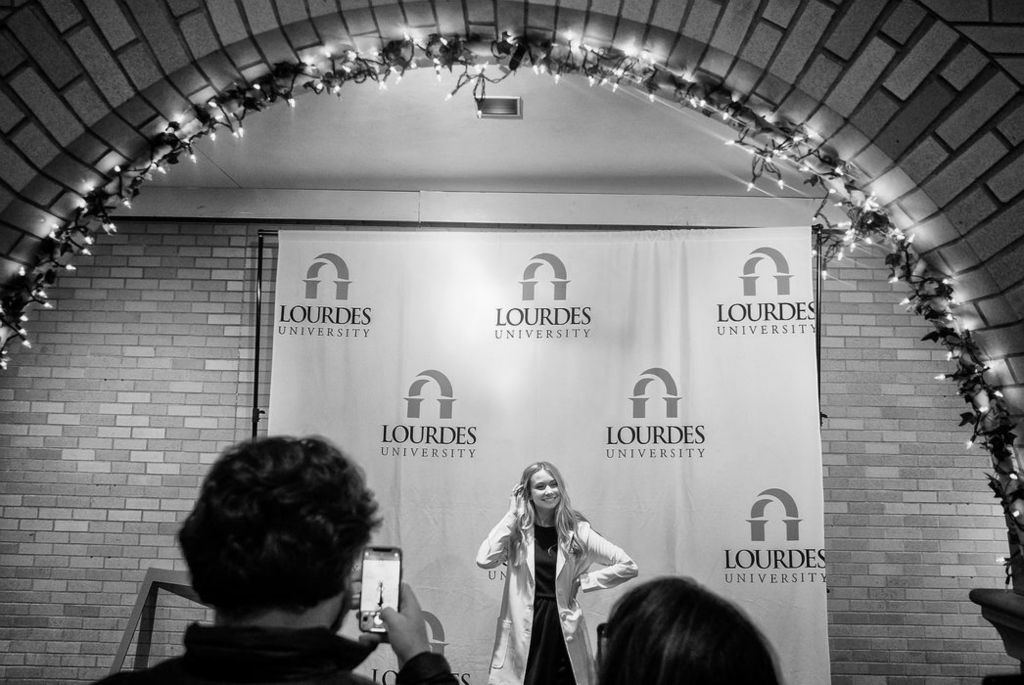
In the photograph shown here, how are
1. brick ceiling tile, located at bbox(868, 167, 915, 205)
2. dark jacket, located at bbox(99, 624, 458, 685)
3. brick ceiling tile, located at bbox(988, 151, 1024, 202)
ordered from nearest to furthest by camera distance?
dark jacket, located at bbox(99, 624, 458, 685) → brick ceiling tile, located at bbox(988, 151, 1024, 202) → brick ceiling tile, located at bbox(868, 167, 915, 205)

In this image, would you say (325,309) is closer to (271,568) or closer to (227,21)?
(227,21)

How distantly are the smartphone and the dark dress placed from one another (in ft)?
6.47

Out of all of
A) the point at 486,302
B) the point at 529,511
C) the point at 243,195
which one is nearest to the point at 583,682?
the point at 529,511

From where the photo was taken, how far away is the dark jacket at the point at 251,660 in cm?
95

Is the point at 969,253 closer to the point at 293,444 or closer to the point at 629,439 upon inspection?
the point at 293,444

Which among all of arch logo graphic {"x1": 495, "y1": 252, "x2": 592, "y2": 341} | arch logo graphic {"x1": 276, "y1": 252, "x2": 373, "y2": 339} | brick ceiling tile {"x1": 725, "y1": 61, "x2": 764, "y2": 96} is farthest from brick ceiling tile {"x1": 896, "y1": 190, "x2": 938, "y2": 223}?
arch logo graphic {"x1": 276, "y1": 252, "x2": 373, "y2": 339}

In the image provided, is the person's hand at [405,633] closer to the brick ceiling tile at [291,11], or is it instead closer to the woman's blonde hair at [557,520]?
the brick ceiling tile at [291,11]

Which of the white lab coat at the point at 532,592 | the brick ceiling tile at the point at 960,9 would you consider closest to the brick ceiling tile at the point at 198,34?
the brick ceiling tile at the point at 960,9

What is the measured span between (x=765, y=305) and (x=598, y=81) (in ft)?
8.59

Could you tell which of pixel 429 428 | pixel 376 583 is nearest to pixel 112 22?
pixel 376 583

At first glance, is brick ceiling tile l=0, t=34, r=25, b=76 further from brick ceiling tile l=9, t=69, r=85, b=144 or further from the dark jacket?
the dark jacket

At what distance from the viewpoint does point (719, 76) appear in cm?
224

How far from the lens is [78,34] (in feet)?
6.74

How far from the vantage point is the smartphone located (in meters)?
1.75
